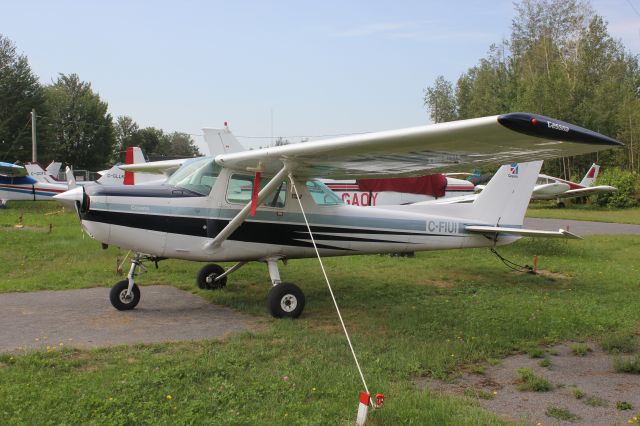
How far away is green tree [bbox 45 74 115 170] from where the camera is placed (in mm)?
60281

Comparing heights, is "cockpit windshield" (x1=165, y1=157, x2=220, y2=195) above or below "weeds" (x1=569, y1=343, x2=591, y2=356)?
above

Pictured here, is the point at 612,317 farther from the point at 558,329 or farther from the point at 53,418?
the point at 53,418

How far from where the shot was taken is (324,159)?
6.52m

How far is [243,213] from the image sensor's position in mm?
6945

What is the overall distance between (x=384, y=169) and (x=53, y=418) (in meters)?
5.05

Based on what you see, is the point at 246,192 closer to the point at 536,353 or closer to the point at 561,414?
the point at 536,353

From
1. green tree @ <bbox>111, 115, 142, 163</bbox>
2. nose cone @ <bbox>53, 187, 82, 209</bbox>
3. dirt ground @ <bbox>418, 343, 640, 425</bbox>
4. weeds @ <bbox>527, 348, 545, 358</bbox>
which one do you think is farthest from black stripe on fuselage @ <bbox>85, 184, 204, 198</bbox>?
green tree @ <bbox>111, 115, 142, 163</bbox>

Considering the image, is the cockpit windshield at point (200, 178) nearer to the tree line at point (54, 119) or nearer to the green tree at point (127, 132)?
the tree line at point (54, 119)

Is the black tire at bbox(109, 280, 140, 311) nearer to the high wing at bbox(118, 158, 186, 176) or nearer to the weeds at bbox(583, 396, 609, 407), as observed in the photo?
the high wing at bbox(118, 158, 186, 176)

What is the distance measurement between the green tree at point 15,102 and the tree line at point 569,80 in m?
44.0

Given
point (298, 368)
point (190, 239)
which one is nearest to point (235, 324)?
point (190, 239)

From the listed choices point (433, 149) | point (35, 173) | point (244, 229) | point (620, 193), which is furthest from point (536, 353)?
point (620, 193)

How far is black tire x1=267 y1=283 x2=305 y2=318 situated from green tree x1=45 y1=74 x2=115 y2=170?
59.6 metres

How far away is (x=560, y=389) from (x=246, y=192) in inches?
187
